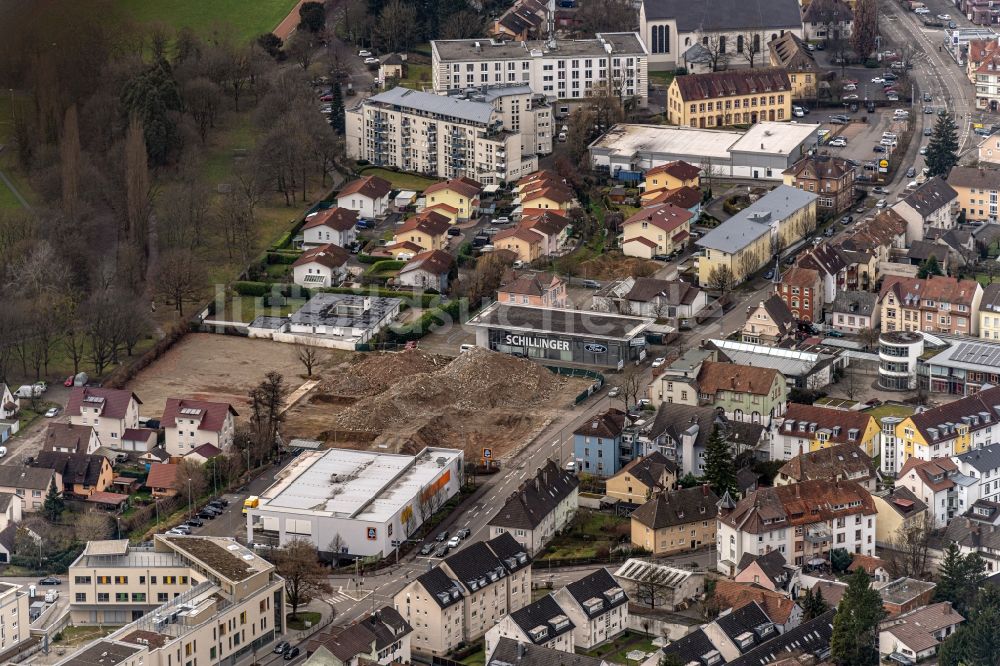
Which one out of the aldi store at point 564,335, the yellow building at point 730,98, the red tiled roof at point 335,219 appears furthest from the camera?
the yellow building at point 730,98

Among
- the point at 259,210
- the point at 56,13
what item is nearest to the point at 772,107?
the point at 259,210

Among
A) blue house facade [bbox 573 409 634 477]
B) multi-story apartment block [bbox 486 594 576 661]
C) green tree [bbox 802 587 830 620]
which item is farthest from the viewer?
blue house facade [bbox 573 409 634 477]

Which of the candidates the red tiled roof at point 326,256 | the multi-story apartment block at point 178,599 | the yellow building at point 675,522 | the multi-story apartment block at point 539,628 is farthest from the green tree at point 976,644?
the red tiled roof at point 326,256

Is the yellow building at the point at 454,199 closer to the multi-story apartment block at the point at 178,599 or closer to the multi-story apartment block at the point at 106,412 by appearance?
the multi-story apartment block at the point at 106,412

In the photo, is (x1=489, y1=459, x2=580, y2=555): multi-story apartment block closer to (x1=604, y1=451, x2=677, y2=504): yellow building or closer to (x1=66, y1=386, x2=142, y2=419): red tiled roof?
(x1=604, y1=451, x2=677, y2=504): yellow building

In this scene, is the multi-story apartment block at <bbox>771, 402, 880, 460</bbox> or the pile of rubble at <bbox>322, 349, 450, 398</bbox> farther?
the pile of rubble at <bbox>322, 349, 450, 398</bbox>

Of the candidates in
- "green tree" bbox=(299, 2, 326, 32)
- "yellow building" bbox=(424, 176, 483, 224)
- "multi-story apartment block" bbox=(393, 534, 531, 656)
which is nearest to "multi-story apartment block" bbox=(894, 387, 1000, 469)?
"multi-story apartment block" bbox=(393, 534, 531, 656)

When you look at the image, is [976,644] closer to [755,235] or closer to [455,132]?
[755,235]
